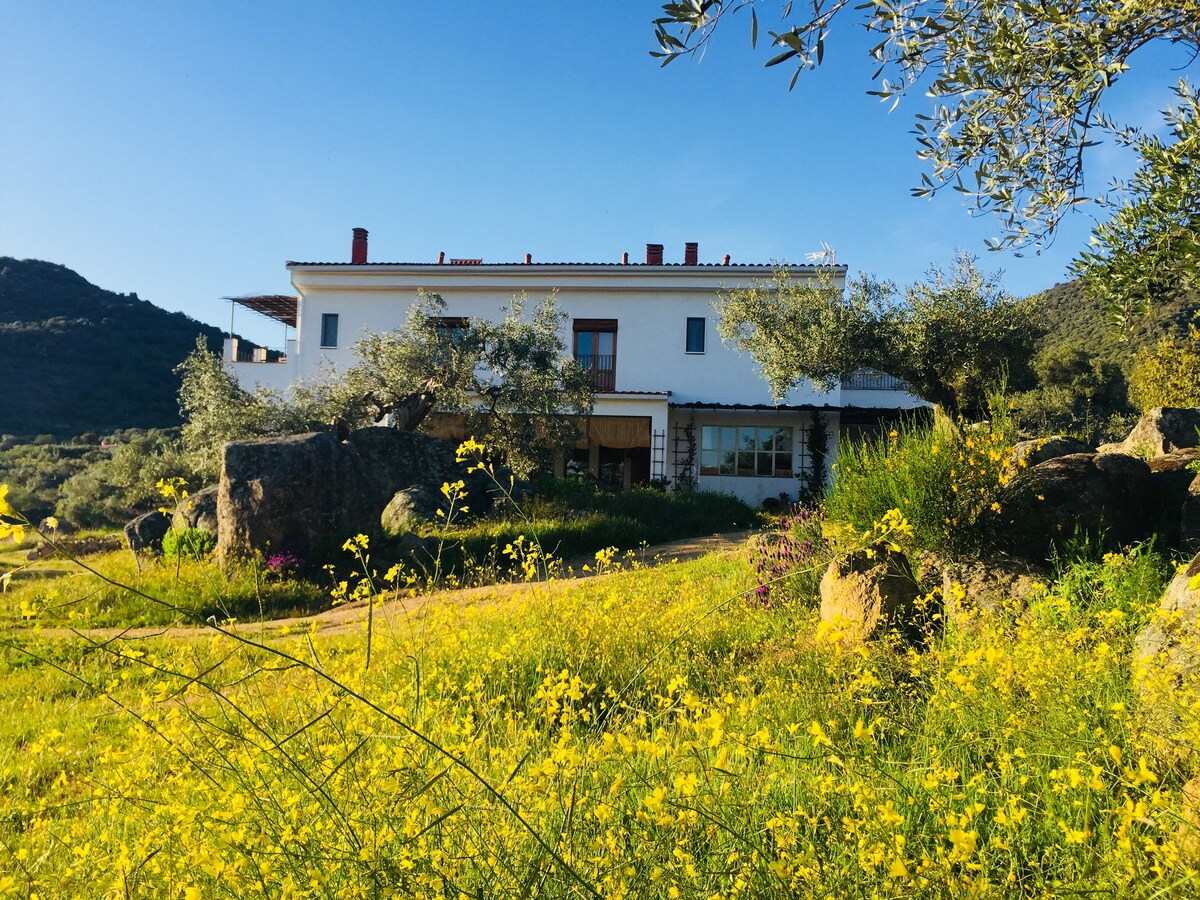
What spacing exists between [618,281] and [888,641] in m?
21.6

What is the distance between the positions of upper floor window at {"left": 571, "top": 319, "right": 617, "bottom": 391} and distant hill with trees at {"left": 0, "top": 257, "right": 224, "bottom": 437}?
73.8ft

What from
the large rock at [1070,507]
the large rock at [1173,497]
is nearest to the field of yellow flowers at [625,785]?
the large rock at [1070,507]

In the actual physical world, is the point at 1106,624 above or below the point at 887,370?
below

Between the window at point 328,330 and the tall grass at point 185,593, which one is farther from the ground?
the window at point 328,330

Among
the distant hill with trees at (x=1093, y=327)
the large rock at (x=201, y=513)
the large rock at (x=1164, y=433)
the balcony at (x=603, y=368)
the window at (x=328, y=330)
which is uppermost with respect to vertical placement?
the distant hill with trees at (x=1093, y=327)

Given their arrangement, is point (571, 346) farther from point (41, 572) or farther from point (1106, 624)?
point (1106, 624)

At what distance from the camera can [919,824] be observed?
2750 millimetres

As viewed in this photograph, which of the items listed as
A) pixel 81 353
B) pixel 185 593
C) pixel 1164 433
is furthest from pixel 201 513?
pixel 81 353

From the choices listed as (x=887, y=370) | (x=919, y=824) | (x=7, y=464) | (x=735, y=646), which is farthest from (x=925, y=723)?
(x=7, y=464)

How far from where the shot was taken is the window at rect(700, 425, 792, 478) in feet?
80.3

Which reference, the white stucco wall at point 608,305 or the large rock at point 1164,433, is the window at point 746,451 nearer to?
the white stucco wall at point 608,305

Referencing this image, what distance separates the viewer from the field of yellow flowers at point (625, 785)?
2.02m

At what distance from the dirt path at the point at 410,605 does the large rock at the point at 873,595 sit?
6.49ft

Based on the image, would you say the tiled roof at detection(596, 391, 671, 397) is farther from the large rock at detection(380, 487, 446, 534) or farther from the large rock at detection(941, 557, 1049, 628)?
the large rock at detection(941, 557, 1049, 628)
